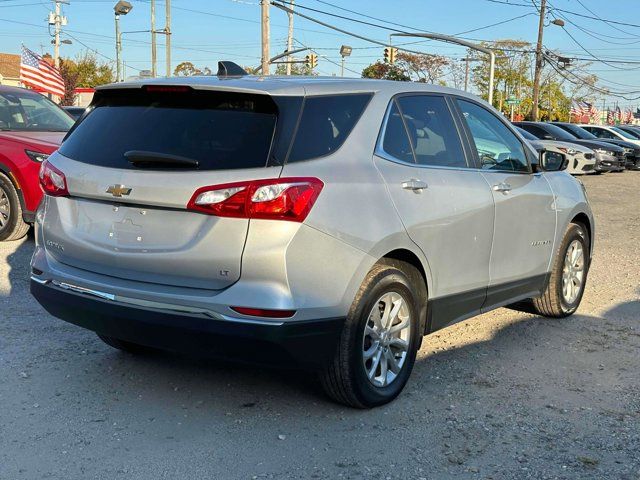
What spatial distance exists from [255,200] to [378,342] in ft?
3.77

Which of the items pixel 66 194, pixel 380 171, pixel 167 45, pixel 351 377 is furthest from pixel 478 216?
pixel 167 45

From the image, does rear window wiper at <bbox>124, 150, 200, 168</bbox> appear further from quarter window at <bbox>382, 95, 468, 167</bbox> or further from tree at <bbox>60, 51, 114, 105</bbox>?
tree at <bbox>60, 51, 114, 105</bbox>

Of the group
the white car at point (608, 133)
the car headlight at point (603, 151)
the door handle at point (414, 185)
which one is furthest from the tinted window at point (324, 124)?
the white car at point (608, 133)

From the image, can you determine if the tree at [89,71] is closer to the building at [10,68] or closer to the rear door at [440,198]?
the building at [10,68]

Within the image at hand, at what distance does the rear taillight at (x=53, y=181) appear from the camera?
400 centimetres

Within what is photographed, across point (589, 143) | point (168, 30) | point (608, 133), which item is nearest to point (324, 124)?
point (589, 143)

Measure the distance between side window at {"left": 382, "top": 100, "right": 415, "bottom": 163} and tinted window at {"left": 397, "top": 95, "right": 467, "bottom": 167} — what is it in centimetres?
7

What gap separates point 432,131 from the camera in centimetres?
464

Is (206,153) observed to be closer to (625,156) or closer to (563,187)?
(563,187)

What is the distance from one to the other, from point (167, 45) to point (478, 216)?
33.5 metres

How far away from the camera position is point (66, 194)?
157 inches

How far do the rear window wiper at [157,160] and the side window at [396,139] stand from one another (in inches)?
44.4

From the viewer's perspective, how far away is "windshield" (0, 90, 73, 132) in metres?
9.08

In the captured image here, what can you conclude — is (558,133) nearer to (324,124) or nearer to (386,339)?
(386,339)
